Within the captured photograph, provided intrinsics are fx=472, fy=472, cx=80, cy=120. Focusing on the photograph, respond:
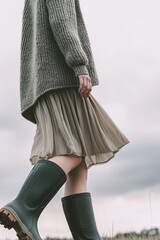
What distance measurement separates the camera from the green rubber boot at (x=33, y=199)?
2.58 m

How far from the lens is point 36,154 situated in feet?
9.59

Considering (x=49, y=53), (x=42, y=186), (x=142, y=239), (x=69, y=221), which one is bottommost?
(x=142, y=239)

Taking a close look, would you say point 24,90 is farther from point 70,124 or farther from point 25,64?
point 70,124

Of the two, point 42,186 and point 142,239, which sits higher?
point 42,186

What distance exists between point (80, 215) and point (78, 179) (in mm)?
232

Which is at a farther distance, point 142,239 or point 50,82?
point 142,239

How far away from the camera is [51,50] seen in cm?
300

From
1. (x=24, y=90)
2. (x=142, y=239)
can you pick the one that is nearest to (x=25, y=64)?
(x=24, y=90)

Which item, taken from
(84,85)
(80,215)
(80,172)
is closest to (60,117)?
(84,85)

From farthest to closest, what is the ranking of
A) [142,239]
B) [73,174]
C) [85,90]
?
[142,239] → [73,174] → [85,90]

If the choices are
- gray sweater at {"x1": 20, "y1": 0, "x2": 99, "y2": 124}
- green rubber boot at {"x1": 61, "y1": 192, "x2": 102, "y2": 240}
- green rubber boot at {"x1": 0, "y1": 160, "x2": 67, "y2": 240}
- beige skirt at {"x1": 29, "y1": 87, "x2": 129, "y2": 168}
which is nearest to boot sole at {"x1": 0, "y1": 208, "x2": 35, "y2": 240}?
green rubber boot at {"x1": 0, "y1": 160, "x2": 67, "y2": 240}

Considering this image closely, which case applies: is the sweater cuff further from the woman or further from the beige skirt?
the beige skirt

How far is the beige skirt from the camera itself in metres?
2.84

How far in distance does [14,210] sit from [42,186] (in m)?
0.21
